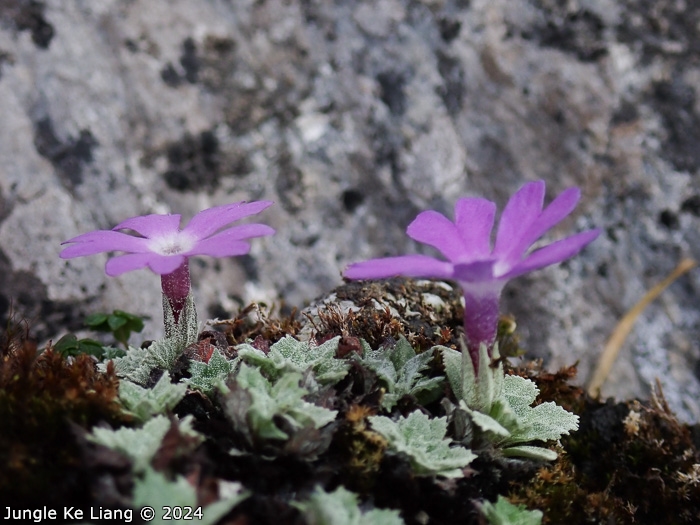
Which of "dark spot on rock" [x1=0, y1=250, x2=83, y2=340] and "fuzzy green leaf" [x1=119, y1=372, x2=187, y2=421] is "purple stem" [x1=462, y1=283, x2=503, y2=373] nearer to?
"fuzzy green leaf" [x1=119, y1=372, x2=187, y2=421]

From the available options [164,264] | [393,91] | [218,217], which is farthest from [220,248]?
[393,91]

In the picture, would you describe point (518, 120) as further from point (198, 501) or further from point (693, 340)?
point (198, 501)

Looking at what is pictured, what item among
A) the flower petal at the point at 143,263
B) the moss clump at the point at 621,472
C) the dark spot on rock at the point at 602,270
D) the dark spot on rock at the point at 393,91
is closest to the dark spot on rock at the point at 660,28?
the dark spot on rock at the point at 602,270

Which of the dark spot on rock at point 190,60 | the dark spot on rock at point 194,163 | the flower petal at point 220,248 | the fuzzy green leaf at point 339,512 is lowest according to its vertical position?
the fuzzy green leaf at point 339,512

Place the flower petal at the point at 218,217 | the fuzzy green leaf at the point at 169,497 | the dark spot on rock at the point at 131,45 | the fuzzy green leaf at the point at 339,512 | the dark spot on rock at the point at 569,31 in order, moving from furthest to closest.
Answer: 1. the dark spot on rock at the point at 569,31
2. the dark spot on rock at the point at 131,45
3. the flower petal at the point at 218,217
4. the fuzzy green leaf at the point at 339,512
5. the fuzzy green leaf at the point at 169,497

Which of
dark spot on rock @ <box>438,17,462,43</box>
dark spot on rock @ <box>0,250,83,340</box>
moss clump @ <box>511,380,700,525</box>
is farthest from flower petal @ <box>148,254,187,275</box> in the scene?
dark spot on rock @ <box>438,17,462,43</box>

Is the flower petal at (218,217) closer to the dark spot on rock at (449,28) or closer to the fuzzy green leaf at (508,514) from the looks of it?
the fuzzy green leaf at (508,514)
